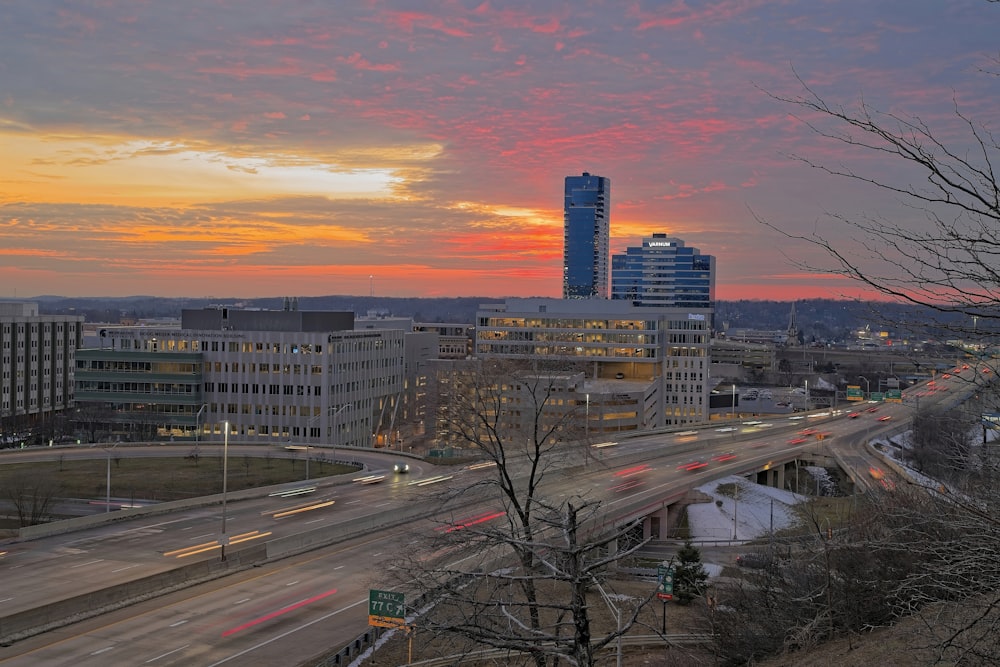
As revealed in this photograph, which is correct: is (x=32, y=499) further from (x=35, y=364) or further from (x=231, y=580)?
(x=35, y=364)

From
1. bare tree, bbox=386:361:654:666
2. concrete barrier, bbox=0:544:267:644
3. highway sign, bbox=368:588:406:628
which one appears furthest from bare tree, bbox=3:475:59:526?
highway sign, bbox=368:588:406:628

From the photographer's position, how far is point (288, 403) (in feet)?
349

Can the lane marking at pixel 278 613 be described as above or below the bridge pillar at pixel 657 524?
above

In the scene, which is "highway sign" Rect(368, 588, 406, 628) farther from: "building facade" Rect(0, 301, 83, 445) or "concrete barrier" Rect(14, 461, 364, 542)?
"building facade" Rect(0, 301, 83, 445)

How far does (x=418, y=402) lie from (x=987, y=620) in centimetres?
11772

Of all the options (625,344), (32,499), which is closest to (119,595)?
(32,499)

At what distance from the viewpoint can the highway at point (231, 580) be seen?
26.9 meters

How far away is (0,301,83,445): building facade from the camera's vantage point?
127875mm

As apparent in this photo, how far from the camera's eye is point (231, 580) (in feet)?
116

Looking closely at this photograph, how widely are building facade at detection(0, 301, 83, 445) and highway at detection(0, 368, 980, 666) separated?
84.3 meters

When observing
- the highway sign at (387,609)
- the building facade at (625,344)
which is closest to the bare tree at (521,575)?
the highway sign at (387,609)

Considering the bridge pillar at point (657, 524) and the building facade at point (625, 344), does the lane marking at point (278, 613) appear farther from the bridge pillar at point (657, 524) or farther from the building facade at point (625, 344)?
the building facade at point (625, 344)

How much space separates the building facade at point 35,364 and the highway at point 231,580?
84267mm

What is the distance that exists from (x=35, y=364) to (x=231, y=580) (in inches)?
4617
